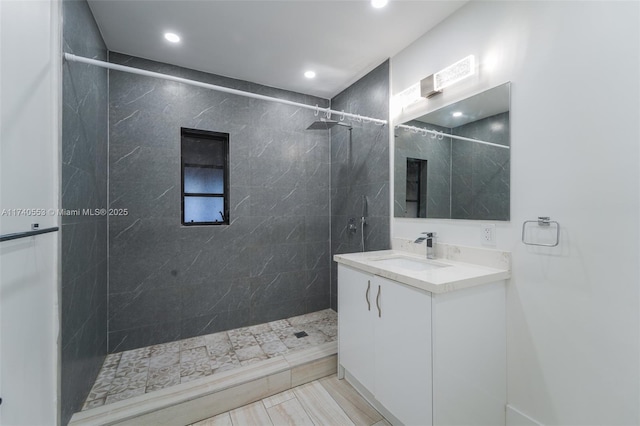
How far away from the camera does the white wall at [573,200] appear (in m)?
→ 1.14

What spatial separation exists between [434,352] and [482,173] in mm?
1147

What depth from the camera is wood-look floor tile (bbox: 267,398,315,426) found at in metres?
1.65

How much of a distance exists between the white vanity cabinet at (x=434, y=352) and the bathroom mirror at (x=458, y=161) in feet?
1.82

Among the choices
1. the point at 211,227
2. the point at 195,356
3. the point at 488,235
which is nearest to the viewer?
the point at 488,235

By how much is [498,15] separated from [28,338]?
2.90 meters

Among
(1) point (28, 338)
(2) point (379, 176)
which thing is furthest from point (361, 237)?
(1) point (28, 338)

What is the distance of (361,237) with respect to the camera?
2.78 meters

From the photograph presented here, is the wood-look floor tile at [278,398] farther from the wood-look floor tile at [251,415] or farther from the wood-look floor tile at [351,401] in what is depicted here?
the wood-look floor tile at [351,401]

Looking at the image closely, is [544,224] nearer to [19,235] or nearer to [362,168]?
[362,168]

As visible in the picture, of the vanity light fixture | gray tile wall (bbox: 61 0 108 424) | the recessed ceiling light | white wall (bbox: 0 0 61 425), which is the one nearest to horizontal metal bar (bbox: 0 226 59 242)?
white wall (bbox: 0 0 61 425)

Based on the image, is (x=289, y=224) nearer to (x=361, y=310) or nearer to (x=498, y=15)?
(x=361, y=310)

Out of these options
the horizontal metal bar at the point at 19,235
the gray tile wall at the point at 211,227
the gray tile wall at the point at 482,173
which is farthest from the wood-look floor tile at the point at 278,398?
the gray tile wall at the point at 482,173

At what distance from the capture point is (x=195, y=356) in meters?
2.22

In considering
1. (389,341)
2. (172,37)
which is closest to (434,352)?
(389,341)
